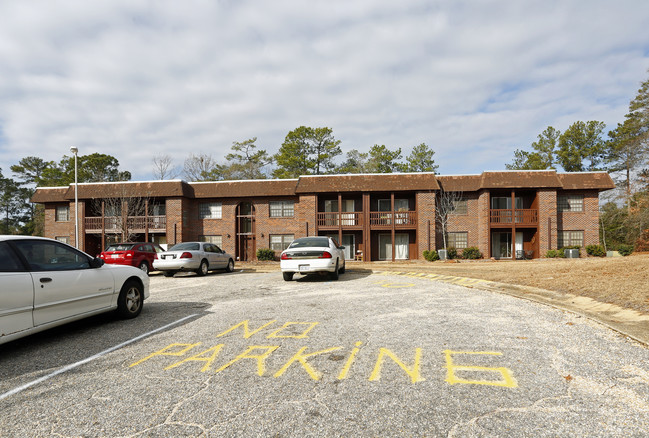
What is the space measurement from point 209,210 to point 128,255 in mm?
13818

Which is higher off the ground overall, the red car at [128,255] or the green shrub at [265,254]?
the red car at [128,255]

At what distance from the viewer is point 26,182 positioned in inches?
2384

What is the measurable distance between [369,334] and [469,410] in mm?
2454

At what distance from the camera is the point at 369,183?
2627 cm

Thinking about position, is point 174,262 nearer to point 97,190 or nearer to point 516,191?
point 97,190

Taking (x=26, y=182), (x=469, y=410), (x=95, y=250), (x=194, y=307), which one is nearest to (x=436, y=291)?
(x=194, y=307)

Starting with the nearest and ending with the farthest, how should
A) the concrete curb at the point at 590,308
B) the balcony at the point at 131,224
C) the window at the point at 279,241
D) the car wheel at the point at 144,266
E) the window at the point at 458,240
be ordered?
the concrete curb at the point at 590,308
the car wheel at the point at 144,266
the window at the point at 458,240
the balcony at the point at 131,224
the window at the point at 279,241

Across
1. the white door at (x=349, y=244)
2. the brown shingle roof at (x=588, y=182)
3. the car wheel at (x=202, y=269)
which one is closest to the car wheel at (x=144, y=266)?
the car wheel at (x=202, y=269)

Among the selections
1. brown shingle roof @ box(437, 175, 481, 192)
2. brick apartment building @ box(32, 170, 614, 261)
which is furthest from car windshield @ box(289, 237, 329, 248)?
brown shingle roof @ box(437, 175, 481, 192)

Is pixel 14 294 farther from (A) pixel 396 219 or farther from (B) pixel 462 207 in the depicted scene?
(B) pixel 462 207

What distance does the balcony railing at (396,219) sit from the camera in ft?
86.3

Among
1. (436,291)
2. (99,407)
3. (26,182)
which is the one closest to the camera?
(99,407)

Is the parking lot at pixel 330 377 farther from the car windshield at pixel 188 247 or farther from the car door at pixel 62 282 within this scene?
the car windshield at pixel 188 247

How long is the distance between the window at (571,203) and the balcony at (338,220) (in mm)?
15025
